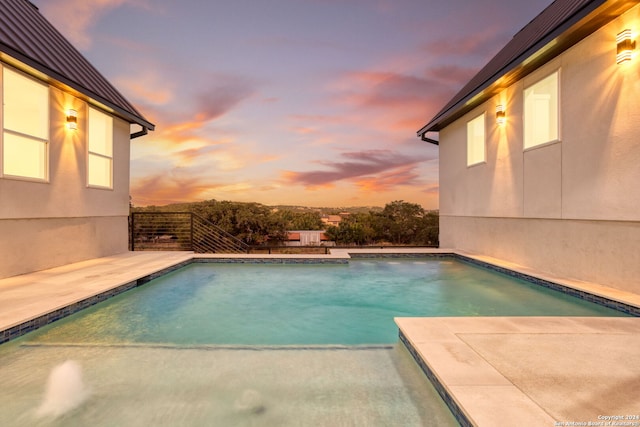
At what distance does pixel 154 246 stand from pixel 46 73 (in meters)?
5.92

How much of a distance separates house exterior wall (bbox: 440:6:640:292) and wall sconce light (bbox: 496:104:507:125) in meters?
0.11

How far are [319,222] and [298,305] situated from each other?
13113 millimetres

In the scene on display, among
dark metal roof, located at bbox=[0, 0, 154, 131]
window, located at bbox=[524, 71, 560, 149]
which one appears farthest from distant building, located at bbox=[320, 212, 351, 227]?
window, located at bbox=[524, 71, 560, 149]

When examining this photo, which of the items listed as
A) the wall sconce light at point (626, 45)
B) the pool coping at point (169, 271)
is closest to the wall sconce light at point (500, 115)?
the wall sconce light at point (626, 45)

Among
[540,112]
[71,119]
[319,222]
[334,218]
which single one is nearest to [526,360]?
[540,112]

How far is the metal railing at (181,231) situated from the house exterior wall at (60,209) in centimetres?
136

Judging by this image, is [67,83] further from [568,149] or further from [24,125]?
[568,149]

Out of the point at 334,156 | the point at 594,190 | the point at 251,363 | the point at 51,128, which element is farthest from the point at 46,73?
the point at 334,156

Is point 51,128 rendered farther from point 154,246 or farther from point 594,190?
point 594,190

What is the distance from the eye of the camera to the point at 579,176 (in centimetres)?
495

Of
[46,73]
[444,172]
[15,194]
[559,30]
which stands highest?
[559,30]

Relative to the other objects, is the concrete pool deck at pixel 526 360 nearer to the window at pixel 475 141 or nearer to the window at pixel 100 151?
the window at pixel 100 151

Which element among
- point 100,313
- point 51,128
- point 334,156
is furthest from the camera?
point 334,156

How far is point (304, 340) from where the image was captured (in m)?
3.74
